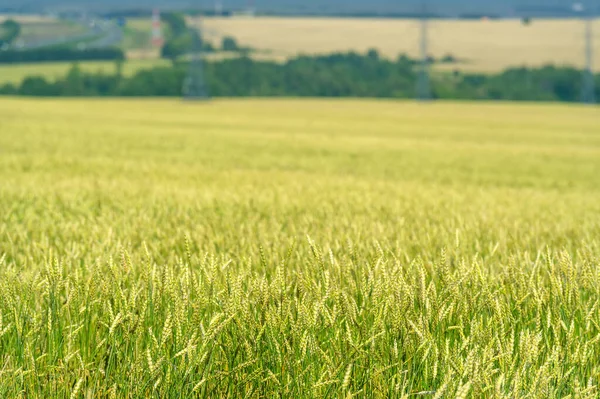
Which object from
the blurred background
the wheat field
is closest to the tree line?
the blurred background

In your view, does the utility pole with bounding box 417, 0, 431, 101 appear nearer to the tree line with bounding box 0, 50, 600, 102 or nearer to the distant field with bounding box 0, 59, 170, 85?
Result: the tree line with bounding box 0, 50, 600, 102

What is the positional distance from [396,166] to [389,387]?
14925 mm

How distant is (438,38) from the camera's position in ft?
287

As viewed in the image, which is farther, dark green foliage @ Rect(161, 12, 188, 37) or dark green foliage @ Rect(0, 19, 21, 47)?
dark green foliage @ Rect(161, 12, 188, 37)

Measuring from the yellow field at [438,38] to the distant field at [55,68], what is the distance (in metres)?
9.53

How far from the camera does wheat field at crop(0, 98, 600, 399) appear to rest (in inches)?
96.8

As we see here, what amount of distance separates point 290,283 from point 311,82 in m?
85.3

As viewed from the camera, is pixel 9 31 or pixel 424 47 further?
pixel 9 31

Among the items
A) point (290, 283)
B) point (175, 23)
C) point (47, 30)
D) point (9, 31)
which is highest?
point (175, 23)

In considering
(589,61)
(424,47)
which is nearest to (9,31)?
(424,47)

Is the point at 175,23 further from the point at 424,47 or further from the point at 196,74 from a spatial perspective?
the point at 424,47

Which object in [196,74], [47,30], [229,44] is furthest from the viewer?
[229,44]

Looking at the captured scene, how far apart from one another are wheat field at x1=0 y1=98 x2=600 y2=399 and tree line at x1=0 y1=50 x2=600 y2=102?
6486 cm

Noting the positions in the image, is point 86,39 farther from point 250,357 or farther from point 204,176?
point 250,357
